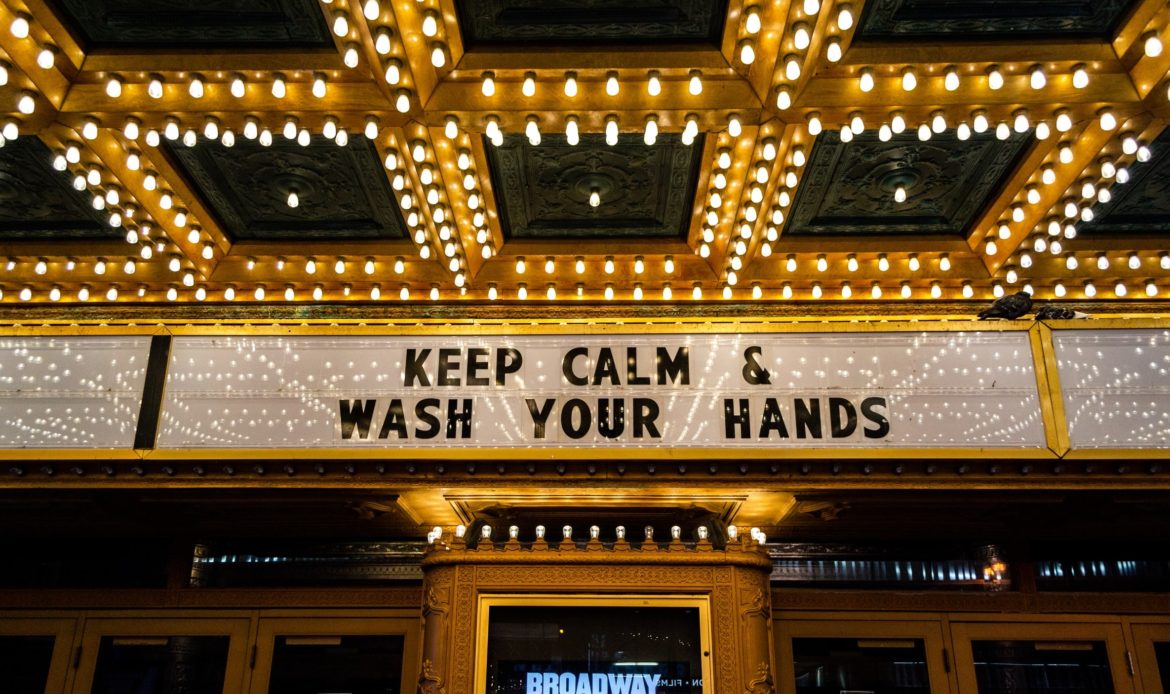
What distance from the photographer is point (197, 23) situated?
4.28m

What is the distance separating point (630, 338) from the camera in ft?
18.1

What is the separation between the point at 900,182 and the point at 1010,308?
104 centimetres

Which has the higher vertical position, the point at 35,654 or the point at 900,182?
Result: the point at 900,182

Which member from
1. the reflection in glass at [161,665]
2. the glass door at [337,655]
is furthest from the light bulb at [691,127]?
the reflection in glass at [161,665]

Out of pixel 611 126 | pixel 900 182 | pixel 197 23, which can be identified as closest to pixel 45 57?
pixel 197 23

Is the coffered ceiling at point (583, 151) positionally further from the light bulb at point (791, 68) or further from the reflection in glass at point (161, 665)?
the reflection in glass at point (161, 665)

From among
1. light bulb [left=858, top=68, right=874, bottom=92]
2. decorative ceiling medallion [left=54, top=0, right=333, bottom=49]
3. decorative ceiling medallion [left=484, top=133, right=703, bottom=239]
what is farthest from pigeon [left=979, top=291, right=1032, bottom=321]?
decorative ceiling medallion [left=54, top=0, right=333, bottom=49]

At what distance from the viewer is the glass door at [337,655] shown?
6195 millimetres

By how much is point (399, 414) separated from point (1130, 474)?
4387 millimetres

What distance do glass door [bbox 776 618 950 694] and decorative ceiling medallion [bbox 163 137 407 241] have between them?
4032mm

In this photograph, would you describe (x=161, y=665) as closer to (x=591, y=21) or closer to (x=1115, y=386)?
(x=591, y=21)

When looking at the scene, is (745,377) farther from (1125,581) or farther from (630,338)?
(1125,581)

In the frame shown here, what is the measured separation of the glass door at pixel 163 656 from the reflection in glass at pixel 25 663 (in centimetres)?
28

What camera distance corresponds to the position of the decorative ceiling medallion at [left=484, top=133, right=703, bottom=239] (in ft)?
17.3
